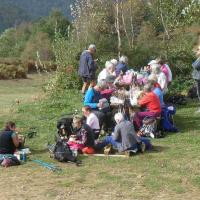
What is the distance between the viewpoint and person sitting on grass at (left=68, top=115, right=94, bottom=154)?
11.6m

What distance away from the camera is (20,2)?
18388 centimetres

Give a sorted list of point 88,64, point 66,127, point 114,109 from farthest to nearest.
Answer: point 88,64, point 114,109, point 66,127

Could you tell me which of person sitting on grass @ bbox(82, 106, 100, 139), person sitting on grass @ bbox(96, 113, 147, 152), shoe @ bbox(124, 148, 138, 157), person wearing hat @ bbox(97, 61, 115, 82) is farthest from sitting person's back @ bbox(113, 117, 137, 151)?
person wearing hat @ bbox(97, 61, 115, 82)

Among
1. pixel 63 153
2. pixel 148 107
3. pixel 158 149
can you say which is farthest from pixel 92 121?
pixel 63 153

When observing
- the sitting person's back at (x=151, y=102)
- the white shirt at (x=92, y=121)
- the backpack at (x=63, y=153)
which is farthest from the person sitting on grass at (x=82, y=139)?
the sitting person's back at (x=151, y=102)

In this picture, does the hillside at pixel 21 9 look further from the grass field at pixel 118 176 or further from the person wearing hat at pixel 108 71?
the grass field at pixel 118 176

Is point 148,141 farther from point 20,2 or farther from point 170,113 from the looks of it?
point 20,2

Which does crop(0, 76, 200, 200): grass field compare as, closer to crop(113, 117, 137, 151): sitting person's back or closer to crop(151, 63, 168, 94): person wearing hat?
crop(113, 117, 137, 151): sitting person's back

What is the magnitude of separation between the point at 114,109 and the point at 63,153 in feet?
9.93

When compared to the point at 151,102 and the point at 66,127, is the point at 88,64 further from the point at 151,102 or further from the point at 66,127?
the point at 66,127

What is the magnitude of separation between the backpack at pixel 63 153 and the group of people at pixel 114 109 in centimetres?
53

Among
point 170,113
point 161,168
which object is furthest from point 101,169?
point 170,113

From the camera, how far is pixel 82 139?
11555mm

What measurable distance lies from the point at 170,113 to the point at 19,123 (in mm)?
4218
